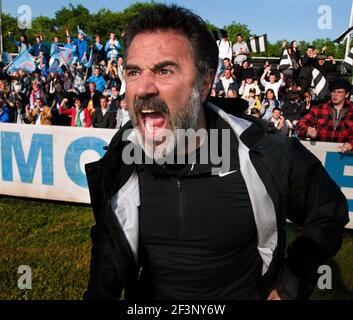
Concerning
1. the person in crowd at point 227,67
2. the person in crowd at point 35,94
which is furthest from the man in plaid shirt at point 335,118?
the person in crowd at point 35,94

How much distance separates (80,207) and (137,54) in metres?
5.67

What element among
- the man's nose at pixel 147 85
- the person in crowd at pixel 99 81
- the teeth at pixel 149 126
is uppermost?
the person in crowd at pixel 99 81

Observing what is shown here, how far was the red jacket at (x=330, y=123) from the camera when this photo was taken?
649cm

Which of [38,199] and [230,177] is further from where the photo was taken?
[38,199]

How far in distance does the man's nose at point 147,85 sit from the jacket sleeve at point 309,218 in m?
0.77

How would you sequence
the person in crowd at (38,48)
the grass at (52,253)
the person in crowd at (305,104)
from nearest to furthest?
the grass at (52,253) < the person in crowd at (305,104) < the person in crowd at (38,48)

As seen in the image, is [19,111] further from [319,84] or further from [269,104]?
[319,84]

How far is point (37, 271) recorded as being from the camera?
4730 millimetres

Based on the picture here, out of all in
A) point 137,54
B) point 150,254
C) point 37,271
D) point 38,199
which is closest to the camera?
point 137,54

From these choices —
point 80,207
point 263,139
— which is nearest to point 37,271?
point 80,207

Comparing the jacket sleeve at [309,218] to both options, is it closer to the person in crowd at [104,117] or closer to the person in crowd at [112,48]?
the person in crowd at [104,117]

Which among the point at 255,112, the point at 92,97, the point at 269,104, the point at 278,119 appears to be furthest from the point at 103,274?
the point at 92,97

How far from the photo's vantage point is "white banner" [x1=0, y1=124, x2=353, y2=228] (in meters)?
6.95

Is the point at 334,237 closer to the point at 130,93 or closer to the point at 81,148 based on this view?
the point at 130,93
